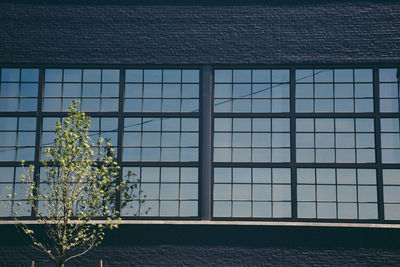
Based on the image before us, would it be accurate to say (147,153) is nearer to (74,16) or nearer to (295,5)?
(74,16)

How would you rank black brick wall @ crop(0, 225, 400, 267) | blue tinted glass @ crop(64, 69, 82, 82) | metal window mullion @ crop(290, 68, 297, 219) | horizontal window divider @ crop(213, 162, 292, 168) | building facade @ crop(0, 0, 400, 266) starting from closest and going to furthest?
black brick wall @ crop(0, 225, 400, 267)
building facade @ crop(0, 0, 400, 266)
metal window mullion @ crop(290, 68, 297, 219)
horizontal window divider @ crop(213, 162, 292, 168)
blue tinted glass @ crop(64, 69, 82, 82)

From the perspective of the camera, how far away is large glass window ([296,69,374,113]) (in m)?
10.7

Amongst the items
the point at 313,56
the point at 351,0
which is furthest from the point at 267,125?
the point at 351,0

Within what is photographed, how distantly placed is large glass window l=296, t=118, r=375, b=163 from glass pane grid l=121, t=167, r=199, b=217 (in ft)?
8.48

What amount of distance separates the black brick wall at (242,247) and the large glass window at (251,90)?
275 cm

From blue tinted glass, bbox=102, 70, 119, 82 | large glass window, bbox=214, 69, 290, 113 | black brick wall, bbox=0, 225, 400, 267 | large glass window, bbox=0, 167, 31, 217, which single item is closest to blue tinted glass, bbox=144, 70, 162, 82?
blue tinted glass, bbox=102, 70, 119, 82

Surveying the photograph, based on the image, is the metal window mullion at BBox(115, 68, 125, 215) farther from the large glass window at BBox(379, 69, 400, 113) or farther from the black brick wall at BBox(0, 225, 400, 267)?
the large glass window at BBox(379, 69, 400, 113)

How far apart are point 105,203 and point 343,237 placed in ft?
17.5

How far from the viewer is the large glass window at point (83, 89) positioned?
11.0 m

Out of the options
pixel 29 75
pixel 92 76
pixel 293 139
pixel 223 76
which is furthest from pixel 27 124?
pixel 293 139

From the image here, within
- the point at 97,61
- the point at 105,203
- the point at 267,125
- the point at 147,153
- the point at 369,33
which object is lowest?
the point at 105,203

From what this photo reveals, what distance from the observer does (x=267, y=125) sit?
10773 millimetres

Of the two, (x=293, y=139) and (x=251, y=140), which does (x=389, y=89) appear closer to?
(x=293, y=139)

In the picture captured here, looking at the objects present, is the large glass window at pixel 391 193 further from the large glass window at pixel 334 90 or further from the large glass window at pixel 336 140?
the large glass window at pixel 334 90
